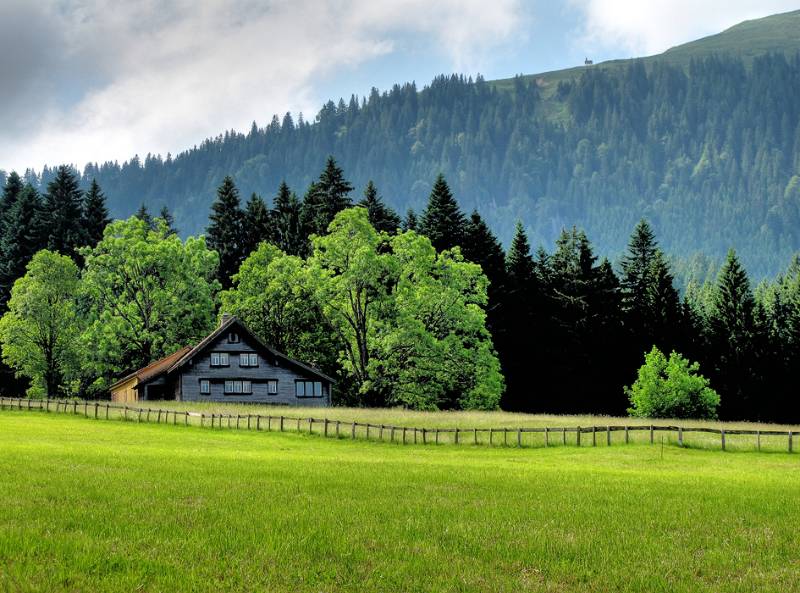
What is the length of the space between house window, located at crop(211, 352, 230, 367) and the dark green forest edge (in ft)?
21.5

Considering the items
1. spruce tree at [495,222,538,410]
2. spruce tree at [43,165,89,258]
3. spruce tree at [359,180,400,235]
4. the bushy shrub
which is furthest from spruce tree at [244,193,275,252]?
the bushy shrub

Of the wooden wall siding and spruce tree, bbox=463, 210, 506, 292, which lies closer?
the wooden wall siding

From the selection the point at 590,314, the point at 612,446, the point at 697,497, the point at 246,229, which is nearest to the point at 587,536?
the point at 697,497

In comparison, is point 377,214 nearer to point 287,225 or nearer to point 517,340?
point 287,225

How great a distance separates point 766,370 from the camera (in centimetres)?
9019

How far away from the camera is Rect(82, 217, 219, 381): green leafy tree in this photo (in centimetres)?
7731

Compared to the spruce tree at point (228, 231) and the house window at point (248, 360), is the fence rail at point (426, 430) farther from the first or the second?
the spruce tree at point (228, 231)

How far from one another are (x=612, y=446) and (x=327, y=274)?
109 feet

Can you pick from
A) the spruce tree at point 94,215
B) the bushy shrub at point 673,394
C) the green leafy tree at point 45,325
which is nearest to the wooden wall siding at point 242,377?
the green leafy tree at point 45,325

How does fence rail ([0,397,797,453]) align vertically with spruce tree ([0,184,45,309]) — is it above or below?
below

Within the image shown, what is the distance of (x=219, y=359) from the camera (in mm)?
74625

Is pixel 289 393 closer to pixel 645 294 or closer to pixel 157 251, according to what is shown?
pixel 157 251

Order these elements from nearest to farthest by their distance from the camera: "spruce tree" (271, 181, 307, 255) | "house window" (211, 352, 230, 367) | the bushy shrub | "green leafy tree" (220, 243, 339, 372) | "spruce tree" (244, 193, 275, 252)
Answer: the bushy shrub → "house window" (211, 352, 230, 367) → "green leafy tree" (220, 243, 339, 372) → "spruce tree" (271, 181, 307, 255) → "spruce tree" (244, 193, 275, 252)

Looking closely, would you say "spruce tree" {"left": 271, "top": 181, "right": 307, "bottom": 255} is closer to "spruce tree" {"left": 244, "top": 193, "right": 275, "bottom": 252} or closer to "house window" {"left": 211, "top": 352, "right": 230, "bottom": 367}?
"spruce tree" {"left": 244, "top": 193, "right": 275, "bottom": 252}
